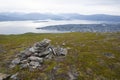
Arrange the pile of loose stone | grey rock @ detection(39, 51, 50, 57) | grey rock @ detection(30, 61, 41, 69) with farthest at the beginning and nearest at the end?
1. grey rock @ detection(39, 51, 50, 57)
2. the pile of loose stone
3. grey rock @ detection(30, 61, 41, 69)

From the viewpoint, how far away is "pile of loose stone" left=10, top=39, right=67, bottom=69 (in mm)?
55184

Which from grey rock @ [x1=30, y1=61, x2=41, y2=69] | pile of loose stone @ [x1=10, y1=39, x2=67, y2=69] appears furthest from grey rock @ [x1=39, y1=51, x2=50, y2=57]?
grey rock @ [x1=30, y1=61, x2=41, y2=69]

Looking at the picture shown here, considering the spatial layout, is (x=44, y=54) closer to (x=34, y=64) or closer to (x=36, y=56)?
(x=36, y=56)

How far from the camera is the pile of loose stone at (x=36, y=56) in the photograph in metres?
55.2

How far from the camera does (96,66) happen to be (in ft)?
183

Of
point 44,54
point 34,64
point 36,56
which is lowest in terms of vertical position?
point 34,64

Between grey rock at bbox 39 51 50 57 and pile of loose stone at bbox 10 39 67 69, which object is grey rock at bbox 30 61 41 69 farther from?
grey rock at bbox 39 51 50 57

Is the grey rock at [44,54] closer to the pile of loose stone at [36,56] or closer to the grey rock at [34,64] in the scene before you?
the pile of loose stone at [36,56]

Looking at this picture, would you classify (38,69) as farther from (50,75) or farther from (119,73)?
(119,73)

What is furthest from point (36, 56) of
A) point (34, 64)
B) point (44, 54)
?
point (34, 64)

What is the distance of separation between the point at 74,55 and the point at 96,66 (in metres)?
10.7

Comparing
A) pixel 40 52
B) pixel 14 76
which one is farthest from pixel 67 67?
pixel 14 76

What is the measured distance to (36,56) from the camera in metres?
59.5

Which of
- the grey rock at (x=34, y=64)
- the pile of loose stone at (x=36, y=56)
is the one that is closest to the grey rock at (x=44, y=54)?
the pile of loose stone at (x=36, y=56)
